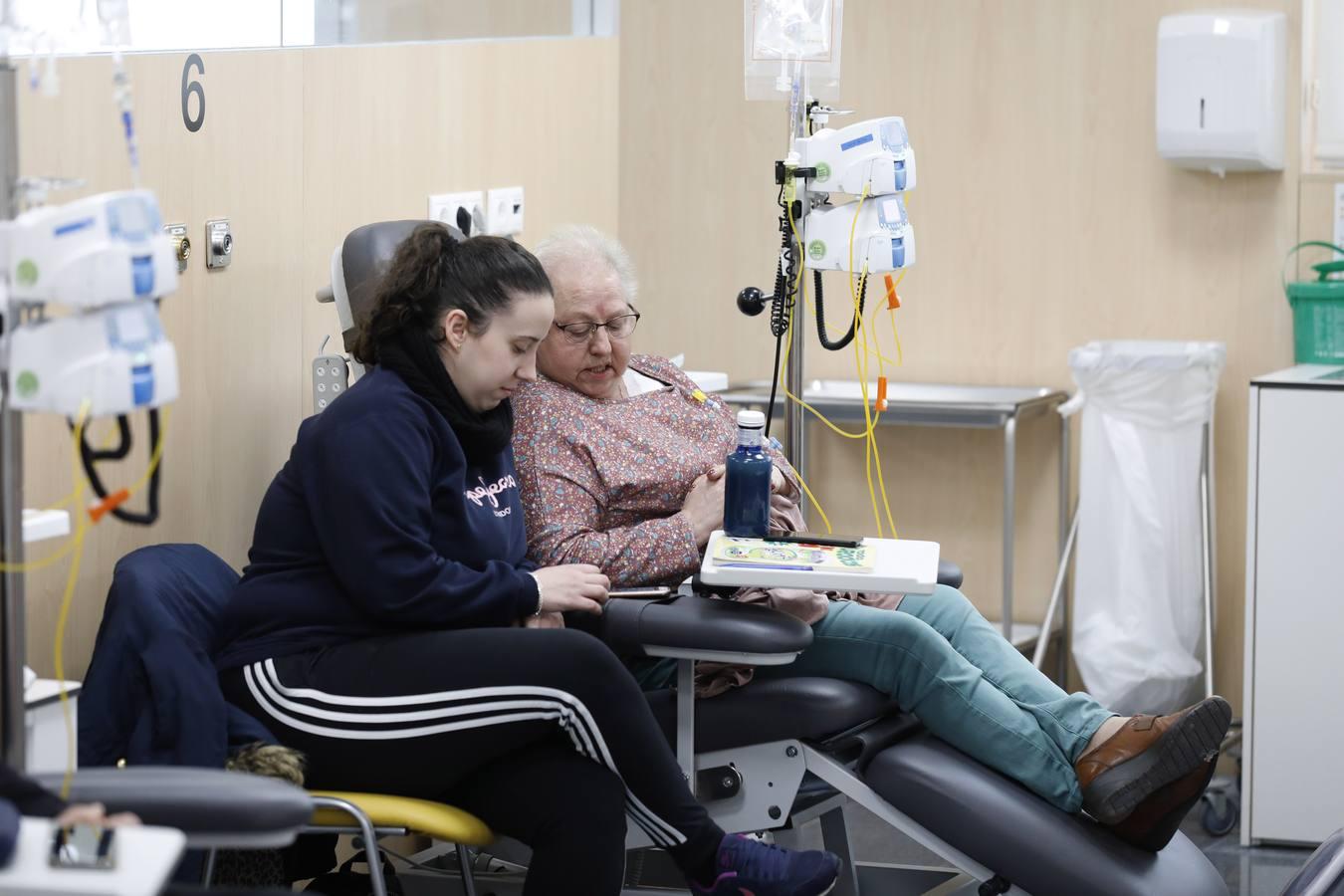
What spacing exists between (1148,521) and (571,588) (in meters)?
1.93

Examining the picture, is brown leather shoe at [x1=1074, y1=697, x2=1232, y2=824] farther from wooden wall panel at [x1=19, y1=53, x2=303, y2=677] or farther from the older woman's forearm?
wooden wall panel at [x1=19, y1=53, x2=303, y2=677]

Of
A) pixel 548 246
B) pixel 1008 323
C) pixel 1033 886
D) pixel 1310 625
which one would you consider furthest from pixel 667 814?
pixel 1008 323

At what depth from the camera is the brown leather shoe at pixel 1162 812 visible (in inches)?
100

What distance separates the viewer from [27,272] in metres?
1.64

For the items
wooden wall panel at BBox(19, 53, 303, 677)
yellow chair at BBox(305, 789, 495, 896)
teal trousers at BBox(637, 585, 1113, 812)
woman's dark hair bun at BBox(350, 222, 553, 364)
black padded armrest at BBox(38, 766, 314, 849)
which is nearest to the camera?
black padded armrest at BBox(38, 766, 314, 849)

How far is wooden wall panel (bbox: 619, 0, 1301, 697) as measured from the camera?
13.9ft

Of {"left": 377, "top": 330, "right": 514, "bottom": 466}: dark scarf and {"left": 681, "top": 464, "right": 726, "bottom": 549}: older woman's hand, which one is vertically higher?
{"left": 377, "top": 330, "right": 514, "bottom": 466}: dark scarf

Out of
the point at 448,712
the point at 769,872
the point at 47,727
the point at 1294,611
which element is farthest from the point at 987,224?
the point at 47,727

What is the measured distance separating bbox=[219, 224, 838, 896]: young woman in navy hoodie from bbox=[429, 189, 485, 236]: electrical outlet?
926 mm

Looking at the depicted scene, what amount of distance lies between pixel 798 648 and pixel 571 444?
0.57m

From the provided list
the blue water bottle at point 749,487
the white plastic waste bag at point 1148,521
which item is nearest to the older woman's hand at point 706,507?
the blue water bottle at point 749,487

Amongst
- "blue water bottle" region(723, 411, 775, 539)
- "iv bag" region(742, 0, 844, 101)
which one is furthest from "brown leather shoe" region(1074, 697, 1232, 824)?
"iv bag" region(742, 0, 844, 101)

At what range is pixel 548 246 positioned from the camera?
297 cm

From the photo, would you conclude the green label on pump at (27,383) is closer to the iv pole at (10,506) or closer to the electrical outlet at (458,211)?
the iv pole at (10,506)
